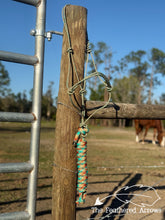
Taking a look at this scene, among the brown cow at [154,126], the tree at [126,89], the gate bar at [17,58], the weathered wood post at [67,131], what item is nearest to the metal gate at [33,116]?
the gate bar at [17,58]

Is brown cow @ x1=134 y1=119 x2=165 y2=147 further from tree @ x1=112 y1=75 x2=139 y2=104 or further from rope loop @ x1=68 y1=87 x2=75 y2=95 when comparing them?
tree @ x1=112 y1=75 x2=139 y2=104

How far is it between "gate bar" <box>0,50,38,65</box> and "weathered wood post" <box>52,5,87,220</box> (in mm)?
280

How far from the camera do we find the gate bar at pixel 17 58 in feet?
4.78

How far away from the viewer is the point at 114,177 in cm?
486

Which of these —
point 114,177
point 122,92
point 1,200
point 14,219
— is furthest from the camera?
point 122,92

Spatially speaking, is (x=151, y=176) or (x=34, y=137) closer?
(x=34, y=137)

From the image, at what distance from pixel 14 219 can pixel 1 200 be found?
2.12 metres

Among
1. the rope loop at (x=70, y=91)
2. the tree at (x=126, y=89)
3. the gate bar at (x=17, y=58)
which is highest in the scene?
the tree at (x=126, y=89)

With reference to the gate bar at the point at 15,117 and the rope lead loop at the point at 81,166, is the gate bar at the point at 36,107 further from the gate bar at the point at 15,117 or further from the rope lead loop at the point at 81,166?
the rope lead loop at the point at 81,166

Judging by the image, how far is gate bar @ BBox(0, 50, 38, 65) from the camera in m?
1.46

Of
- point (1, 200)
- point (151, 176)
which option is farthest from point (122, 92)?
point (1, 200)

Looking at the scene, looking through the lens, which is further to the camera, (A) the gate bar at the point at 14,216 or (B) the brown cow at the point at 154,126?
(B) the brown cow at the point at 154,126

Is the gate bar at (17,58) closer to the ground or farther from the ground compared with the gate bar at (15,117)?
farther from the ground

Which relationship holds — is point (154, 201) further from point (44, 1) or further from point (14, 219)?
point (44, 1)
